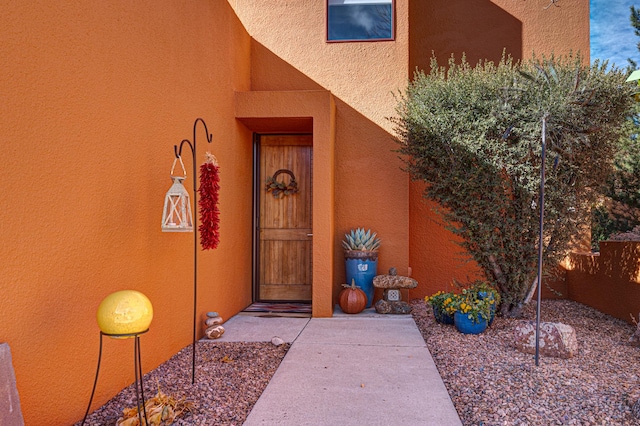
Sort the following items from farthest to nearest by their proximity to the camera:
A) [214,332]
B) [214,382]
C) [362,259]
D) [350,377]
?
1. [362,259]
2. [214,332]
3. [350,377]
4. [214,382]

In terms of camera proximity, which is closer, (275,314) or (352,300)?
(352,300)

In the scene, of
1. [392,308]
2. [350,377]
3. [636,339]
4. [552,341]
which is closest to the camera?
[350,377]

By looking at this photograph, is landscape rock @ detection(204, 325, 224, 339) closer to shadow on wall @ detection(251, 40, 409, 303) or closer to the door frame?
the door frame

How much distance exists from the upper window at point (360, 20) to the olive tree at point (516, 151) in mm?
1518

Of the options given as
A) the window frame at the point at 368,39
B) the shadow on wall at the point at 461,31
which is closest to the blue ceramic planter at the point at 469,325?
the window frame at the point at 368,39

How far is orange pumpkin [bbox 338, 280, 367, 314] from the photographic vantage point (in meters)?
5.72

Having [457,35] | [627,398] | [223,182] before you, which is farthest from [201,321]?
[457,35]

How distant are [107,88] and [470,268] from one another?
553 centimetres

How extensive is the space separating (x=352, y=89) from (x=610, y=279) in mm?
4171

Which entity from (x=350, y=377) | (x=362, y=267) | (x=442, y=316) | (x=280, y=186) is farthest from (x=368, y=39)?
(x=350, y=377)

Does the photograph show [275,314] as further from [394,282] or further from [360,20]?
[360,20]

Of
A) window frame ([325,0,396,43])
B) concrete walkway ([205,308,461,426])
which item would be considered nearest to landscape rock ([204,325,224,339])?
concrete walkway ([205,308,461,426])

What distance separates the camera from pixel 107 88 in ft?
9.80

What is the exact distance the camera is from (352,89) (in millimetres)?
6383
